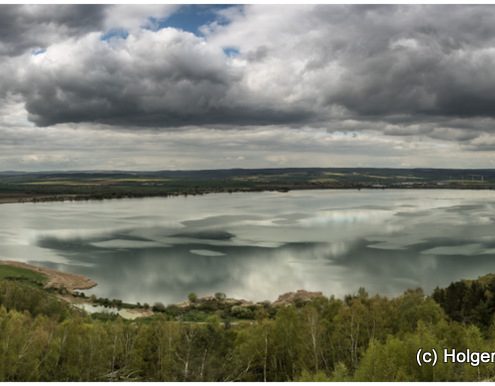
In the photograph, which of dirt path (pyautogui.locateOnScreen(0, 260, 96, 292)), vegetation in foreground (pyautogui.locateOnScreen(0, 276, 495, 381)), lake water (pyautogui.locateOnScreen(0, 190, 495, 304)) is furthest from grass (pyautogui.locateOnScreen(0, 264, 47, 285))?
vegetation in foreground (pyautogui.locateOnScreen(0, 276, 495, 381))

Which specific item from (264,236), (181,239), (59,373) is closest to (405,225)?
(264,236)

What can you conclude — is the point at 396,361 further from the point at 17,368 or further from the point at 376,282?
the point at 376,282

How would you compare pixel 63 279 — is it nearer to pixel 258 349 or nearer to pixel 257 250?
pixel 257 250

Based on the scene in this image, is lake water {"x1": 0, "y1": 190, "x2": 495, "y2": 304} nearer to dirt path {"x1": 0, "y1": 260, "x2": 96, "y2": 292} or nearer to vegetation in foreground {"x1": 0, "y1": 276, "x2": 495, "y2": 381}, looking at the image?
dirt path {"x1": 0, "y1": 260, "x2": 96, "y2": 292}

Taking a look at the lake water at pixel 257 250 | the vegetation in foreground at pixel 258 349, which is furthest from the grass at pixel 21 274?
the vegetation in foreground at pixel 258 349

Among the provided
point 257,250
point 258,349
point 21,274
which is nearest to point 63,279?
point 21,274

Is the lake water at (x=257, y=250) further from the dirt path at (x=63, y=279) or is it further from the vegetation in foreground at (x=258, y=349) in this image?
the vegetation in foreground at (x=258, y=349)
